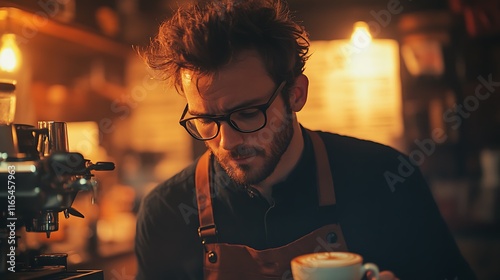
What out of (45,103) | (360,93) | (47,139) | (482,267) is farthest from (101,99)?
(47,139)

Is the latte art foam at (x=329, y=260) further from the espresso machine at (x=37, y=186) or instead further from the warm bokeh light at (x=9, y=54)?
the warm bokeh light at (x=9, y=54)

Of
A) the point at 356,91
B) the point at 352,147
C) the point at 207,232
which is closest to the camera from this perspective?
the point at 207,232

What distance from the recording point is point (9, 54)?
2635 millimetres

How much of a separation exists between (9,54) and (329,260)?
209 centimetres

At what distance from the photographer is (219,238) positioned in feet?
5.03

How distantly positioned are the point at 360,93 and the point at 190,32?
8.12 ft

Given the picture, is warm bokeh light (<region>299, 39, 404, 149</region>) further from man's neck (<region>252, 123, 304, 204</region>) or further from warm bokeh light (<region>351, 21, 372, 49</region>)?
man's neck (<region>252, 123, 304, 204</region>)

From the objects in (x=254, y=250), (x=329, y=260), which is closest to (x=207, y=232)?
(x=254, y=250)

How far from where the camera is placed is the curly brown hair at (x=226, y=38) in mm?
1386

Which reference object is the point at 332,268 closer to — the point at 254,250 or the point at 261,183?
the point at 254,250

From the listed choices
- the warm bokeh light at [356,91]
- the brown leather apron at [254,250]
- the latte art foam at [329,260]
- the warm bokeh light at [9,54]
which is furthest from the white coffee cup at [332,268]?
the warm bokeh light at [356,91]

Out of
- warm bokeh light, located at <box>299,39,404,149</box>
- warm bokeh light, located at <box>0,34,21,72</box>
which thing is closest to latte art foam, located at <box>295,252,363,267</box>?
warm bokeh light, located at <box>0,34,21,72</box>

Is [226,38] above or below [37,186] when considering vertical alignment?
above

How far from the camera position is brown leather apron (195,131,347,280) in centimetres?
140
